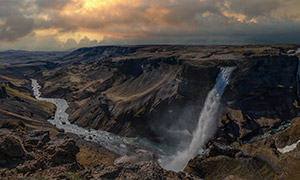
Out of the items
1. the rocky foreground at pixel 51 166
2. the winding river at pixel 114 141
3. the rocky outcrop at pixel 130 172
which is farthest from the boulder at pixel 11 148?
the winding river at pixel 114 141

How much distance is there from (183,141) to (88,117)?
138 feet

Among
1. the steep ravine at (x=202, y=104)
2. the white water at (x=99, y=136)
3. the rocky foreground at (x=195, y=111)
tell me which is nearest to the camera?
the rocky foreground at (x=195, y=111)

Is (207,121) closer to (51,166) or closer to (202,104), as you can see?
(202,104)

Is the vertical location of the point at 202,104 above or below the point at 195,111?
above

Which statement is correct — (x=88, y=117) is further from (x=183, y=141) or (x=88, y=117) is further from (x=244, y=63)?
(x=244, y=63)

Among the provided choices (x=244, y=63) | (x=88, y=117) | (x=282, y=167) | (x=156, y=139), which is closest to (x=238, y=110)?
(x=244, y=63)

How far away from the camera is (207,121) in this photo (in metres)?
71.5

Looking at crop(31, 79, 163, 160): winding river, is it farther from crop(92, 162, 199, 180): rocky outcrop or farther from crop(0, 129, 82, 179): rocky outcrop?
crop(92, 162, 199, 180): rocky outcrop

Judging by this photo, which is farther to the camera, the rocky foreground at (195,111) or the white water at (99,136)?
the white water at (99,136)

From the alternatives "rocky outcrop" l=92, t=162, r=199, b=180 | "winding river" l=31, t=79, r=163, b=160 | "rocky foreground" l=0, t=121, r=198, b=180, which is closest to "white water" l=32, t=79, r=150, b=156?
"winding river" l=31, t=79, r=163, b=160

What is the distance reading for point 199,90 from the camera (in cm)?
7800

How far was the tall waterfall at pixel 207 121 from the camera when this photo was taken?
2336 inches

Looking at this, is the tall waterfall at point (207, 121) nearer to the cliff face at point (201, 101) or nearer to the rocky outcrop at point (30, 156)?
the cliff face at point (201, 101)

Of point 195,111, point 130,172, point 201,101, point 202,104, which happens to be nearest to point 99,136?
point 195,111
